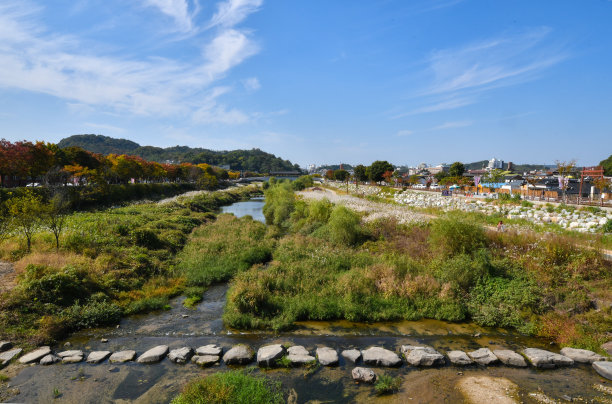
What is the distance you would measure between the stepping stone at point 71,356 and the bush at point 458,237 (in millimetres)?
15910

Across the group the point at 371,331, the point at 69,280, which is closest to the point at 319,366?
the point at 371,331

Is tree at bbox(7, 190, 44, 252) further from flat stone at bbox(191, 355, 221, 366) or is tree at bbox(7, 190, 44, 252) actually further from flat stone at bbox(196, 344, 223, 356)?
flat stone at bbox(191, 355, 221, 366)

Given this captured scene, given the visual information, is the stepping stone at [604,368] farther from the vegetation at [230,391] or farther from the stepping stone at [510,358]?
the vegetation at [230,391]

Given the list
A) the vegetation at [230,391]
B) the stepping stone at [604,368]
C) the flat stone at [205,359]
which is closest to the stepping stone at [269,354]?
the vegetation at [230,391]

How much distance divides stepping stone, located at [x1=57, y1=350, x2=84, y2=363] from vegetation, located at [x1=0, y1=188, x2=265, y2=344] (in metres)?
1.30

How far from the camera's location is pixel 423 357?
9.23 metres

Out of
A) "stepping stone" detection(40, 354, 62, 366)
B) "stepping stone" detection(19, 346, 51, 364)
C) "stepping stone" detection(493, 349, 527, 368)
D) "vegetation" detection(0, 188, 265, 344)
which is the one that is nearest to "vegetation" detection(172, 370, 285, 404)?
"stepping stone" detection(40, 354, 62, 366)

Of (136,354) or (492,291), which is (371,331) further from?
(136,354)

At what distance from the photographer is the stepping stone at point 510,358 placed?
30.2 feet

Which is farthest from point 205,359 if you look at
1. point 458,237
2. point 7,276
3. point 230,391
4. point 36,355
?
point 458,237

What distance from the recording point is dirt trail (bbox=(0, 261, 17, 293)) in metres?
12.2

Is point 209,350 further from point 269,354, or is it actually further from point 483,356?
point 483,356

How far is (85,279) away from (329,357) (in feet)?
36.7

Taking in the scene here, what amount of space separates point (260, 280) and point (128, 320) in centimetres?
549
